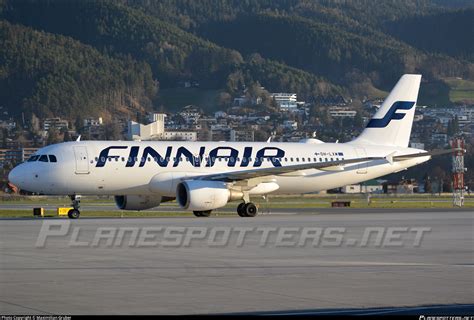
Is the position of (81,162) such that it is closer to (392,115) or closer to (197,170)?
(197,170)

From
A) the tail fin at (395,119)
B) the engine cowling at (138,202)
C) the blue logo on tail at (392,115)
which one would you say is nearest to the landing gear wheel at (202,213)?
the engine cowling at (138,202)

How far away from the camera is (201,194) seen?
1929 inches

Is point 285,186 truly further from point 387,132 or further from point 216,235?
point 216,235

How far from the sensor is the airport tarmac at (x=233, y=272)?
18.0 m

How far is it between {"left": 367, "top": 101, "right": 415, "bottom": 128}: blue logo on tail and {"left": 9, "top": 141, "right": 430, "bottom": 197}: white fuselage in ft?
19.1

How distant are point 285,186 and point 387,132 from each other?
321 inches

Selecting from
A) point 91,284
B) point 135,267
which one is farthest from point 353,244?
point 91,284

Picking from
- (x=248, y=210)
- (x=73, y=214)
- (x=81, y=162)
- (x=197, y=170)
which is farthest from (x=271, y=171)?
(x=73, y=214)

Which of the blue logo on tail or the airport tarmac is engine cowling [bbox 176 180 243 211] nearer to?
the airport tarmac

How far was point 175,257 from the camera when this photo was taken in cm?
2683

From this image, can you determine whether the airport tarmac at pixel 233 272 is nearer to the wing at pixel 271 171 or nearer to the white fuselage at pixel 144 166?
the white fuselage at pixel 144 166
